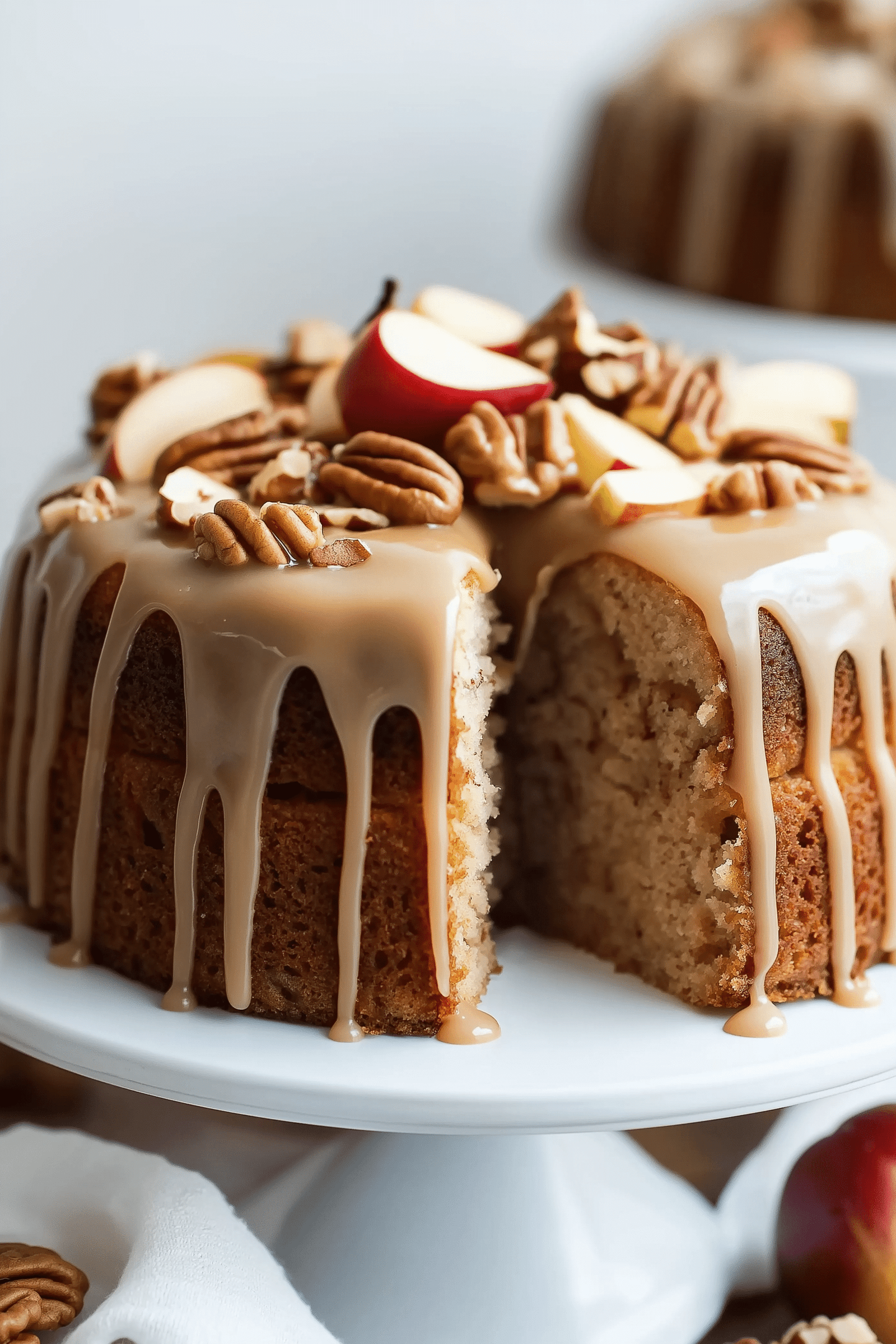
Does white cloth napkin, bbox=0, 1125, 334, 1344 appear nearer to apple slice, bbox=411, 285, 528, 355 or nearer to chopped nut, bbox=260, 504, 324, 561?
chopped nut, bbox=260, 504, 324, 561

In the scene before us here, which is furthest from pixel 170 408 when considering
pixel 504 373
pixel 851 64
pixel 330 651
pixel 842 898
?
pixel 851 64

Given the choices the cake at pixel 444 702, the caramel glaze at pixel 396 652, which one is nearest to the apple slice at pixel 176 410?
the cake at pixel 444 702

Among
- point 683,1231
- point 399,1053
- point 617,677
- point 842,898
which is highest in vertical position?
point 617,677

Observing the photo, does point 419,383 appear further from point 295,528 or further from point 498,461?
point 295,528

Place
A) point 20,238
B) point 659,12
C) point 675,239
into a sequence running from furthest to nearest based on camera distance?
point 659,12, point 20,238, point 675,239

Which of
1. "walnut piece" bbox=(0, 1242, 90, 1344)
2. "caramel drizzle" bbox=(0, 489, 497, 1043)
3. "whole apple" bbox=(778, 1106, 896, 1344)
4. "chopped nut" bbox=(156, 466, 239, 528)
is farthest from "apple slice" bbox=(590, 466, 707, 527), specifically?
"walnut piece" bbox=(0, 1242, 90, 1344)

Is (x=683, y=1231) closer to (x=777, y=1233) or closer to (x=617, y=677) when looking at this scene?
(x=777, y=1233)
